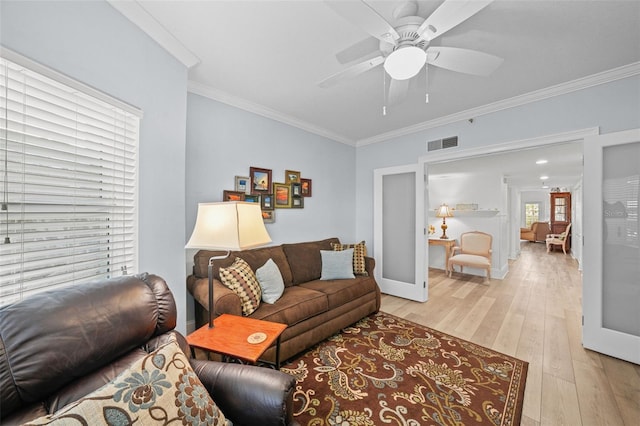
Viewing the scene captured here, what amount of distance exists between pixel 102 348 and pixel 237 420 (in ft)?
1.94

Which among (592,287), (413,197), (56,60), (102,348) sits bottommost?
(592,287)

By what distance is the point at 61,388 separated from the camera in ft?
2.69

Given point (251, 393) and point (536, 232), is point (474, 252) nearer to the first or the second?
point (251, 393)

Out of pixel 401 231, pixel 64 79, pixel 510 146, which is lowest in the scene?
pixel 401 231

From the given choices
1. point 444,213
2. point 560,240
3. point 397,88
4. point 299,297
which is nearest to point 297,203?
point 299,297

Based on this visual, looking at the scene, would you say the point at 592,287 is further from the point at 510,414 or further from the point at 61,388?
the point at 61,388

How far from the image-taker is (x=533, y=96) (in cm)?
269

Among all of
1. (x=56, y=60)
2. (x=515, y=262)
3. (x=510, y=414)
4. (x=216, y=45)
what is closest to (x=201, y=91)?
(x=216, y=45)

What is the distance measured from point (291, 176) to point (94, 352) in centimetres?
281

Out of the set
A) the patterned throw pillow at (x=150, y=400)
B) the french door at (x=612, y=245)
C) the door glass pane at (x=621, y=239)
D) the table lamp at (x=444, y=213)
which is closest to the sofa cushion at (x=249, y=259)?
the patterned throw pillow at (x=150, y=400)

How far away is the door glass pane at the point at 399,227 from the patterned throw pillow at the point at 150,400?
3.41 meters

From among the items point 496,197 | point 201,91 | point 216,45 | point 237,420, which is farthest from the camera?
point 496,197

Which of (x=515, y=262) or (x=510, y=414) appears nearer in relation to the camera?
(x=510, y=414)

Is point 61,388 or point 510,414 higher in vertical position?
point 61,388
